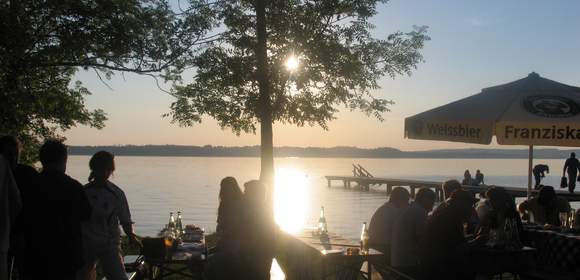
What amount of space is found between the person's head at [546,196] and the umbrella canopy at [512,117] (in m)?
1.31

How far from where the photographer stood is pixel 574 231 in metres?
8.23

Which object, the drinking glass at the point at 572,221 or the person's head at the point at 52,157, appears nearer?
the person's head at the point at 52,157

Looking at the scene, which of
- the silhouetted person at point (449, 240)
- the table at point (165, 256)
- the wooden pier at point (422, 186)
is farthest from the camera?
the wooden pier at point (422, 186)

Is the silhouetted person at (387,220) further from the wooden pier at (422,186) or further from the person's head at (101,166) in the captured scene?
the wooden pier at (422,186)

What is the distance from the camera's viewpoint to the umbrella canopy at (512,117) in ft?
27.8

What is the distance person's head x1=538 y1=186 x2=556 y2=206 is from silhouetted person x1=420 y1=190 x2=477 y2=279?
3.55 metres

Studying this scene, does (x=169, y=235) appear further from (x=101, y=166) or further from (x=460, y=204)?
(x=460, y=204)

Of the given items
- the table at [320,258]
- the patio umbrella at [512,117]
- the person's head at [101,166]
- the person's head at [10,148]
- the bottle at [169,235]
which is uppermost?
the patio umbrella at [512,117]

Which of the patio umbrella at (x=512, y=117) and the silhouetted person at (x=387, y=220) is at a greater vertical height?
the patio umbrella at (x=512, y=117)

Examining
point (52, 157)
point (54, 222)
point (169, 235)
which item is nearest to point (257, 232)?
point (54, 222)

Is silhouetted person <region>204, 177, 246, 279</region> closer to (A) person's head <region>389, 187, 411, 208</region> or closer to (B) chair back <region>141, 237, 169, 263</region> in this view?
(B) chair back <region>141, 237, 169, 263</region>

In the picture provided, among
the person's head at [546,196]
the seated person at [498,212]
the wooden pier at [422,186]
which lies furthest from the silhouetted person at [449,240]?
the wooden pier at [422,186]

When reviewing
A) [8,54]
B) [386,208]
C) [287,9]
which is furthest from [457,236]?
[287,9]

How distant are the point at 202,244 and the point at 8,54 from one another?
4.95m
